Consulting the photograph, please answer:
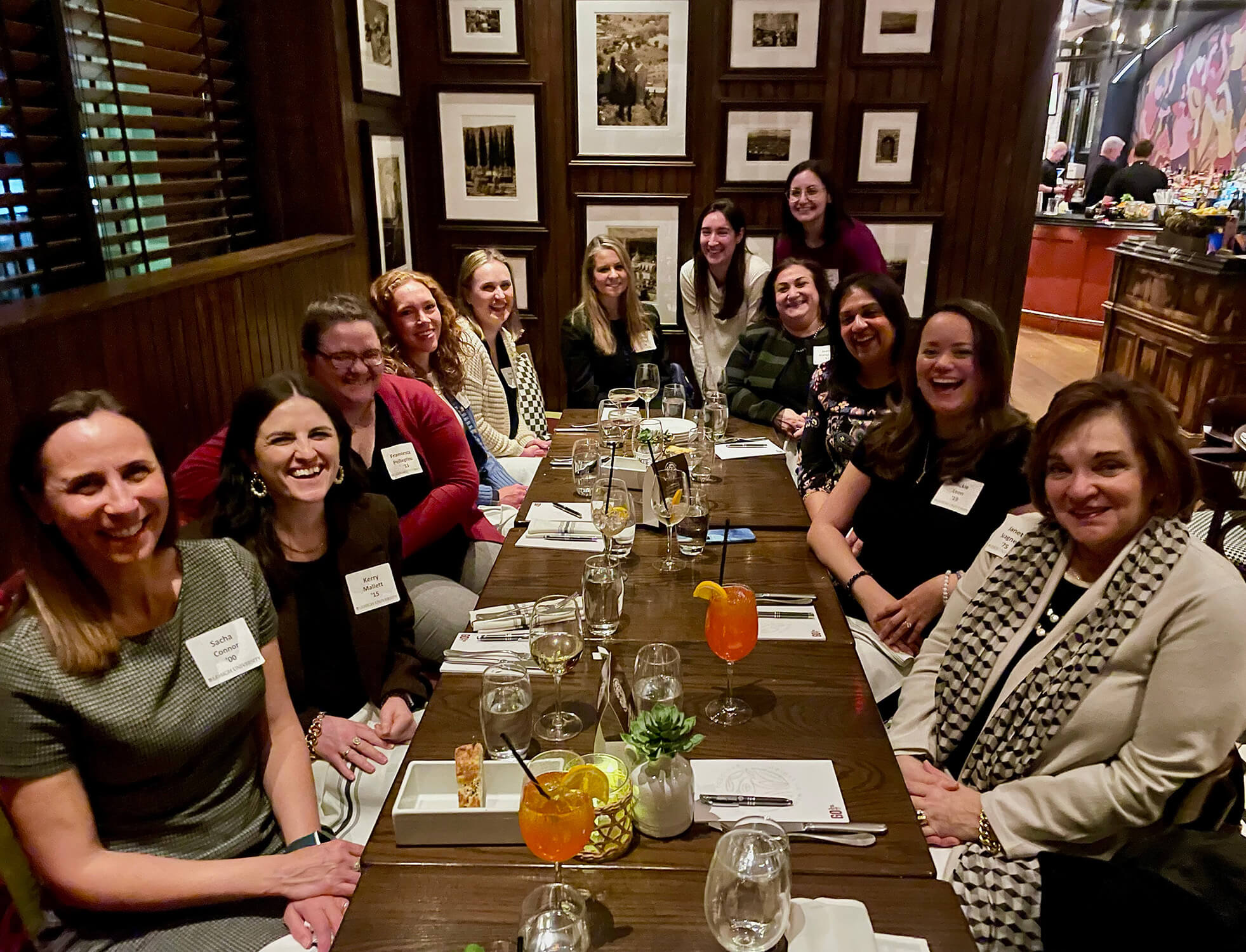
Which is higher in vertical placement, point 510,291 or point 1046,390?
point 510,291

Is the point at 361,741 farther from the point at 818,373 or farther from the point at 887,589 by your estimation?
the point at 818,373

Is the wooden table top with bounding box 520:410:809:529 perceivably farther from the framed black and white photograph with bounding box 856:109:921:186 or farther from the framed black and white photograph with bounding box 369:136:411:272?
the framed black and white photograph with bounding box 856:109:921:186

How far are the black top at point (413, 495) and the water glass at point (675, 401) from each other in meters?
0.84

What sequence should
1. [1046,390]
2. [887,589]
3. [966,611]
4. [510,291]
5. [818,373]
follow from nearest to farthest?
[966,611] < [887,589] < [818,373] < [510,291] < [1046,390]

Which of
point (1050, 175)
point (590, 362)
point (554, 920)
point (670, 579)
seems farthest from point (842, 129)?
point (1050, 175)

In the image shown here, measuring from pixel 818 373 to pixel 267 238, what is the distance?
7.51 feet

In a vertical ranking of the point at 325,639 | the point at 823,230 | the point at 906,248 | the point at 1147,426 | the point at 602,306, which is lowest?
the point at 325,639

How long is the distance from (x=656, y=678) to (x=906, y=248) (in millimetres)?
3885

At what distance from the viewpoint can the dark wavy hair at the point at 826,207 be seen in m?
4.05

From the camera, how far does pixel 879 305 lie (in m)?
2.64

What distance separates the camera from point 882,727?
1398 millimetres

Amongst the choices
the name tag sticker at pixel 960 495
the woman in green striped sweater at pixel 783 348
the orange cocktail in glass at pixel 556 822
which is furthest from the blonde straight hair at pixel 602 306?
the orange cocktail in glass at pixel 556 822

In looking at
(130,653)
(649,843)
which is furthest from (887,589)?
(130,653)

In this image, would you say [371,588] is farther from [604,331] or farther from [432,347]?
[604,331]
